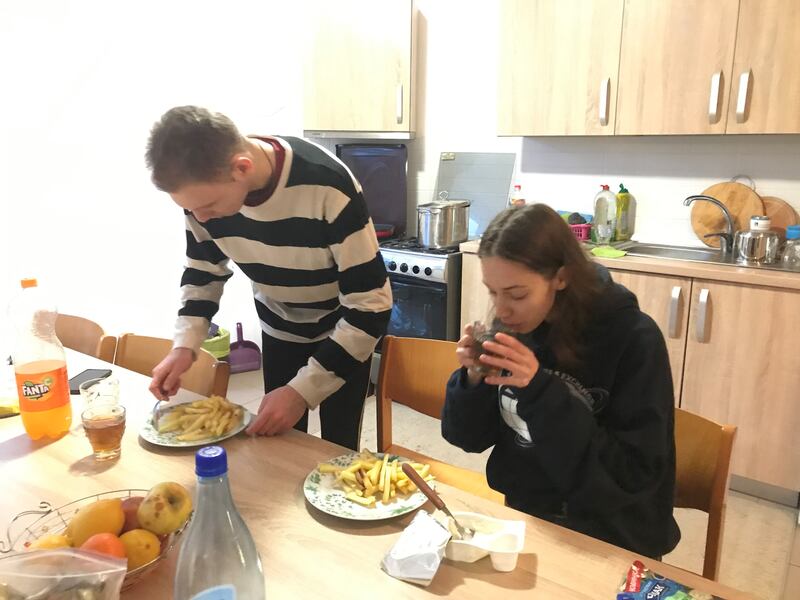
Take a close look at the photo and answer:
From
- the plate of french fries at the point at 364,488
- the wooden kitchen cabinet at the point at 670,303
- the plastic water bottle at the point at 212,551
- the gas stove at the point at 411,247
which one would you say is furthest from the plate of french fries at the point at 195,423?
the gas stove at the point at 411,247

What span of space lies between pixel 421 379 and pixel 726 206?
187 centimetres

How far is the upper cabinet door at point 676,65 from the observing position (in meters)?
2.42

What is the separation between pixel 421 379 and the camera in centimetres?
164

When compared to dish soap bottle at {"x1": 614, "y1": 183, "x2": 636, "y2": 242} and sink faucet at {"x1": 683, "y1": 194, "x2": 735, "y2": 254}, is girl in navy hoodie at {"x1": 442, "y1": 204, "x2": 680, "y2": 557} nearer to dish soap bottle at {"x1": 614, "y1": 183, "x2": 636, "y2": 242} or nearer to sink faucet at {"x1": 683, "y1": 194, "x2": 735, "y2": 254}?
sink faucet at {"x1": 683, "y1": 194, "x2": 735, "y2": 254}

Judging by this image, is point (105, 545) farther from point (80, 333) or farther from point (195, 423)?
point (80, 333)

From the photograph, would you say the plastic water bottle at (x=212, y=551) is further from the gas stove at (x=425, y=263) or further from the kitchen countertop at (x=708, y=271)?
the gas stove at (x=425, y=263)

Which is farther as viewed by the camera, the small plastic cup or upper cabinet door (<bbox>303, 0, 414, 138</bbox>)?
upper cabinet door (<bbox>303, 0, 414, 138</bbox>)

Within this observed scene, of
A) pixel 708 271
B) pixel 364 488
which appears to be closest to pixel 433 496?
pixel 364 488

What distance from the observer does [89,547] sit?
780 millimetres

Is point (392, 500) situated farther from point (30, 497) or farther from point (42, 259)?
point (42, 259)

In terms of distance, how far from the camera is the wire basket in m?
0.83

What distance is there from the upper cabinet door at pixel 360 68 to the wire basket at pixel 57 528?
9.28 ft

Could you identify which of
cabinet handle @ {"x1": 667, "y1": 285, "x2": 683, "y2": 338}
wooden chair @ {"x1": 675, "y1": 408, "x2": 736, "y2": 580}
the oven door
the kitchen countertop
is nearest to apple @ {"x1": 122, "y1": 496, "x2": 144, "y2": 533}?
wooden chair @ {"x1": 675, "y1": 408, "x2": 736, "y2": 580}

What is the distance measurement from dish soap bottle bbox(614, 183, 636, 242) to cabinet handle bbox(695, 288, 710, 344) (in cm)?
70
